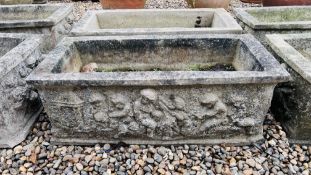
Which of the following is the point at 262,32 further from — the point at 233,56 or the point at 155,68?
the point at 155,68

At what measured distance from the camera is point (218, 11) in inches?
129

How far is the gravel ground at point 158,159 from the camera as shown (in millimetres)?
1989

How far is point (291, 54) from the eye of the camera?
2.19 meters

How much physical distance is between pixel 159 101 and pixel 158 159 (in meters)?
0.44

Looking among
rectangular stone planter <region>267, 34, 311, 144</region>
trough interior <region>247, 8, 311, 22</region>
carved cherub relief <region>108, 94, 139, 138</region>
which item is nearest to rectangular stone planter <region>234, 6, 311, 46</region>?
trough interior <region>247, 8, 311, 22</region>

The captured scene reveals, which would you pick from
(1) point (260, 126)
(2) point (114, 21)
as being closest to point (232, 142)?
(1) point (260, 126)

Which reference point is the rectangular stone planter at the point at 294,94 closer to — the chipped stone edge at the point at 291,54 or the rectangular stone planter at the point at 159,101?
the chipped stone edge at the point at 291,54

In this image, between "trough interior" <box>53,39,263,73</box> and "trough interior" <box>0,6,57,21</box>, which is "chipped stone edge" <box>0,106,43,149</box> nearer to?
"trough interior" <box>53,39,263,73</box>

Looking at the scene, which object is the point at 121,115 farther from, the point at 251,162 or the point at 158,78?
the point at 251,162

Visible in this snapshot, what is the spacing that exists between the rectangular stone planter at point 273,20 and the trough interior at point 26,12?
2363mm

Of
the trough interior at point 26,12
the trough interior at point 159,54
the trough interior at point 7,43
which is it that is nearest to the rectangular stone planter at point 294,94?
the trough interior at point 159,54

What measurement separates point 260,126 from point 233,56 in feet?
2.49

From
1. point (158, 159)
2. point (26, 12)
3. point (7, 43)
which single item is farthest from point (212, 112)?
point (26, 12)

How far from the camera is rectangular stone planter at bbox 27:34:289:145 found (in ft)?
6.15
